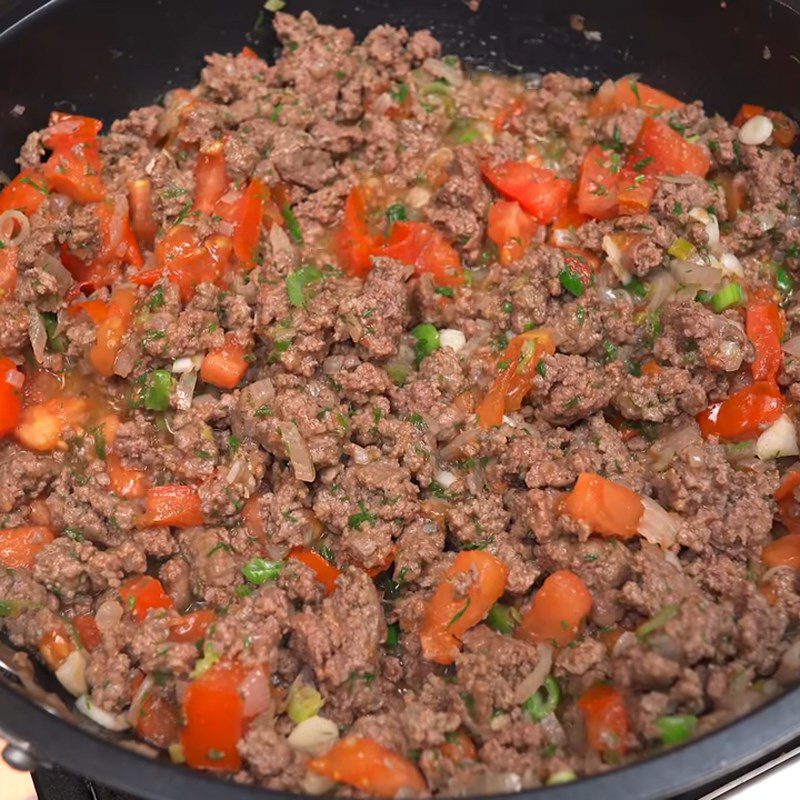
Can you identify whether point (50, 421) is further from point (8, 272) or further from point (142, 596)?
point (142, 596)

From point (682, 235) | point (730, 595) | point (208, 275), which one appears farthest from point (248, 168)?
point (730, 595)

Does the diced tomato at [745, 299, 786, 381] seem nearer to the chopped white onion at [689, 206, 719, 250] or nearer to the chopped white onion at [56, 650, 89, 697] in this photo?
the chopped white onion at [689, 206, 719, 250]

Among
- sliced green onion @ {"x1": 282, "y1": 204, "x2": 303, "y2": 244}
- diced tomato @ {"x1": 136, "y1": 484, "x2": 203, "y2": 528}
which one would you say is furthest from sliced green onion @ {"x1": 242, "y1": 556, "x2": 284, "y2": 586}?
sliced green onion @ {"x1": 282, "y1": 204, "x2": 303, "y2": 244}

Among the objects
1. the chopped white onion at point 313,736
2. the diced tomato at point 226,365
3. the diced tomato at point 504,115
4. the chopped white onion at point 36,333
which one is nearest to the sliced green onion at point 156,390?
the diced tomato at point 226,365

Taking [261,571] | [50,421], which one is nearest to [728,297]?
[261,571]

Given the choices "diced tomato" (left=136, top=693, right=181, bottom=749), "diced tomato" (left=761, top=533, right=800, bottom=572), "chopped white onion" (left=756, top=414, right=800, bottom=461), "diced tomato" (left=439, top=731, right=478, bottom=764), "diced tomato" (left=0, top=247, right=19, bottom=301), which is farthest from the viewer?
"diced tomato" (left=0, top=247, right=19, bottom=301)

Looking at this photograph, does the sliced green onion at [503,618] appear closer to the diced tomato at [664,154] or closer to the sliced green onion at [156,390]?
the sliced green onion at [156,390]

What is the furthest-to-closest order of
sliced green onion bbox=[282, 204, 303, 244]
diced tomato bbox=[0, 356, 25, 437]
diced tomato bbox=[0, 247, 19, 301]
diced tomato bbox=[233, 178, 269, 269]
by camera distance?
sliced green onion bbox=[282, 204, 303, 244] → diced tomato bbox=[233, 178, 269, 269] → diced tomato bbox=[0, 247, 19, 301] → diced tomato bbox=[0, 356, 25, 437]
